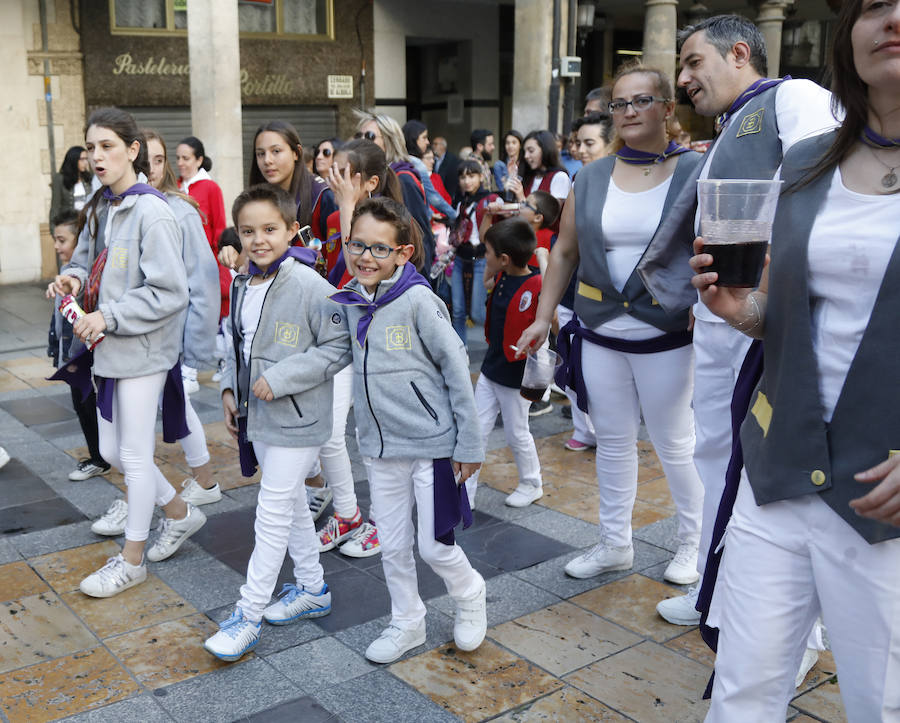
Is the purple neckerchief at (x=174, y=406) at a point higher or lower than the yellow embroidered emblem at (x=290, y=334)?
lower

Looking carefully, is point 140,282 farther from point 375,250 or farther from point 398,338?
point 398,338

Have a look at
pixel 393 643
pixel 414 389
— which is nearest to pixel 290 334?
pixel 414 389

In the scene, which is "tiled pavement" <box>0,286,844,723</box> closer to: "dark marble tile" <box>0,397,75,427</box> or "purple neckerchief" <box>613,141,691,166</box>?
"dark marble tile" <box>0,397,75,427</box>

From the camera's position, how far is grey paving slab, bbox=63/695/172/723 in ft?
10.6

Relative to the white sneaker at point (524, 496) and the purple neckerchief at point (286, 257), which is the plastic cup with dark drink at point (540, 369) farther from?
the purple neckerchief at point (286, 257)

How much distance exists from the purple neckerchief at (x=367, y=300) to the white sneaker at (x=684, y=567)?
5.59 feet

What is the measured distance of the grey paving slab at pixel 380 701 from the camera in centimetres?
323

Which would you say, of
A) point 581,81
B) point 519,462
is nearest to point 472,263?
point 519,462

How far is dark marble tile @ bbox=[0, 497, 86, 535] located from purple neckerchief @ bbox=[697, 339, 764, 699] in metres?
3.57

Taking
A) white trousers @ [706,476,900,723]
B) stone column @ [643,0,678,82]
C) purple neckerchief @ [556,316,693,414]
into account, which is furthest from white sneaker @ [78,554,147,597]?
stone column @ [643,0,678,82]

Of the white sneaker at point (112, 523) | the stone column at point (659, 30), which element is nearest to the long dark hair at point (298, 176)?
the white sneaker at point (112, 523)

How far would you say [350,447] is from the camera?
6367 millimetres

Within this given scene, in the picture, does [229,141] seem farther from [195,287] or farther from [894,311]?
[894,311]

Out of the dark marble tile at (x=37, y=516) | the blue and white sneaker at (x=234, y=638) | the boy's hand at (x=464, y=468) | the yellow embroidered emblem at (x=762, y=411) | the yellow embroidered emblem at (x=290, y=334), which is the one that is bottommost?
the dark marble tile at (x=37, y=516)
